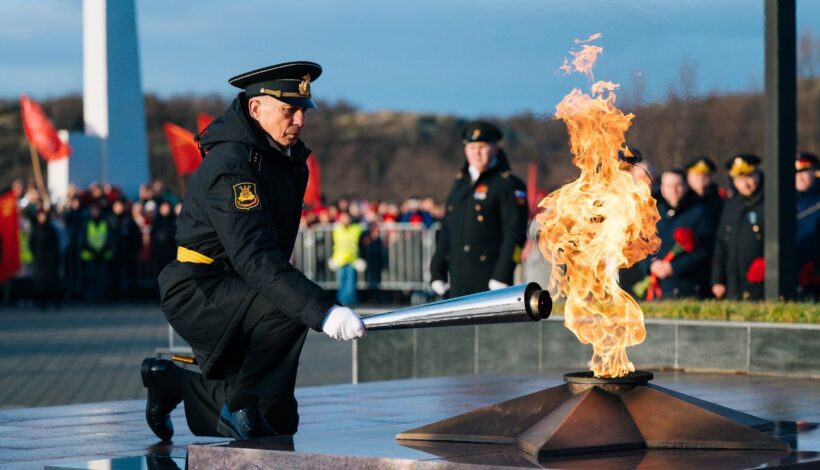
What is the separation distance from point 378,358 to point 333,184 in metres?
72.0

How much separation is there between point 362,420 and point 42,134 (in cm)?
2303

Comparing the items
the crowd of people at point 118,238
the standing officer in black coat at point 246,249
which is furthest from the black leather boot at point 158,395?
the crowd of people at point 118,238

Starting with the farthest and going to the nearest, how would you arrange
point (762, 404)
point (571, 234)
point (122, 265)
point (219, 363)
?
1. point (122, 265)
2. point (762, 404)
3. point (219, 363)
4. point (571, 234)

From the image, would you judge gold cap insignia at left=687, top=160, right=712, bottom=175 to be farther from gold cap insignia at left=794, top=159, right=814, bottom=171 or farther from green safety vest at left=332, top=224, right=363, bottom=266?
green safety vest at left=332, top=224, right=363, bottom=266

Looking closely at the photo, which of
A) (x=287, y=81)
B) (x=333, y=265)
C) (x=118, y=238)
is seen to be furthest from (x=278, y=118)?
(x=118, y=238)

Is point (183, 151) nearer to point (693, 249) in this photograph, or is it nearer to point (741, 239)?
point (693, 249)

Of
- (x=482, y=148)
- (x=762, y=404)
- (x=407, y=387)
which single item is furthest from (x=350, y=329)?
(x=482, y=148)

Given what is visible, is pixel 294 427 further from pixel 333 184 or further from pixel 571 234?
pixel 333 184

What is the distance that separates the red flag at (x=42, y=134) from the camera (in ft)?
95.7

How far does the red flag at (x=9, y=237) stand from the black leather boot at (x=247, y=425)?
18075 mm

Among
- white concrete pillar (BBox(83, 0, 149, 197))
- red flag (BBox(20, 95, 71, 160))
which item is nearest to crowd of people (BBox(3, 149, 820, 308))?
red flag (BBox(20, 95, 71, 160))

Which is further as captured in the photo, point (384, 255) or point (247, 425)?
point (384, 255)

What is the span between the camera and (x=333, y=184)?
8281 cm

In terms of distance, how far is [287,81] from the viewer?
6.20 m
